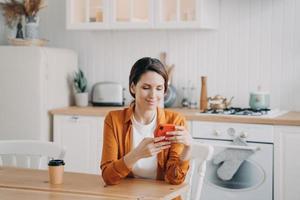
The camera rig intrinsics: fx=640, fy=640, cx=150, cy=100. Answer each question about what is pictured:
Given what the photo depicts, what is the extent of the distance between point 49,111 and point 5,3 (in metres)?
0.96

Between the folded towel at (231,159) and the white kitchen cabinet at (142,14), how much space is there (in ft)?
2.96

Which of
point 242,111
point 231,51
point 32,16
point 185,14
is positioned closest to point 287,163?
point 242,111

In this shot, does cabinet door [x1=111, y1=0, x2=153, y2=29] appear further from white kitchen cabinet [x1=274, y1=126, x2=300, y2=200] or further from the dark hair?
the dark hair

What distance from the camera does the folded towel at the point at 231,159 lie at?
4.14 meters

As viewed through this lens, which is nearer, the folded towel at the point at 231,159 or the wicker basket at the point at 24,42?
the folded towel at the point at 231,159

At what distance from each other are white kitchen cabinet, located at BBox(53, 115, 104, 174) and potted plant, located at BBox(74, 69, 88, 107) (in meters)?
0.31

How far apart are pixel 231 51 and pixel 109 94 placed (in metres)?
1.01

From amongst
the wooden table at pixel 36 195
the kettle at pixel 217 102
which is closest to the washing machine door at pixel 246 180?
the kettle at pixel 217 102

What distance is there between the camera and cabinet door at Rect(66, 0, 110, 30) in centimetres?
477

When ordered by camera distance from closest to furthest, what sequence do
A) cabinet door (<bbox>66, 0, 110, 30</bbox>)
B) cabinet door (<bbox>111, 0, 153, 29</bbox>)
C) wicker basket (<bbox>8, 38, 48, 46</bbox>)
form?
cabinet door (<bbox>111, 0, 153, 29</bbox>), cabinet door (<bbox>66, 0, 110, 30</bbox>), wicker basket (<bbox>8, 38, 48, 46</bbox>)

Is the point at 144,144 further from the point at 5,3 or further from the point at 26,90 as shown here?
the point at 5,3

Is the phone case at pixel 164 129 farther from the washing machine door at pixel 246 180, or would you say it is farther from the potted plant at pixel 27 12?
the potted plant at pixel 27 12

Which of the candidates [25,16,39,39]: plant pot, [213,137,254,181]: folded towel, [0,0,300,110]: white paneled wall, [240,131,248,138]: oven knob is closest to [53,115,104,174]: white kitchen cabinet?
[0,0,300,110]: white paneled wall

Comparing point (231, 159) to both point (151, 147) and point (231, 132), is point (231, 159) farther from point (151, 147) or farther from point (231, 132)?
point (151, 147)
